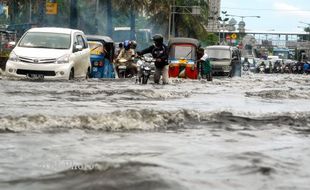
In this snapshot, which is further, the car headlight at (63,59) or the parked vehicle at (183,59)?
the parked vehicle at (183,59)

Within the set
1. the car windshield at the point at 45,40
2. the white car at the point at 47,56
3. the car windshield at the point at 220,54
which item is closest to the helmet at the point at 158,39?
the white car at the point at 47,56

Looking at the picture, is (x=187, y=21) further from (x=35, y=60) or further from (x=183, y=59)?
(x=35, y=60)

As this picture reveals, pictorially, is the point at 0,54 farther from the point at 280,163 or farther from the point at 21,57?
the point at 280,163

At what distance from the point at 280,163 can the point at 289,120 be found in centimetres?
388

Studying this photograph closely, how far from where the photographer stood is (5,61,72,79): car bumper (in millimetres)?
16609

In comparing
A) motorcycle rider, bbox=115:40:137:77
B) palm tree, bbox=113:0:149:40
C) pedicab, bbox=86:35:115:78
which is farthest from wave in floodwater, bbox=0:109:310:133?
palm tree, bbox=113:0:149:40

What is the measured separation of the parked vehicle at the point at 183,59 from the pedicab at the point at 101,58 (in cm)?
497

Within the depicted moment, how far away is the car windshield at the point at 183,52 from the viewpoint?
92.0 feet

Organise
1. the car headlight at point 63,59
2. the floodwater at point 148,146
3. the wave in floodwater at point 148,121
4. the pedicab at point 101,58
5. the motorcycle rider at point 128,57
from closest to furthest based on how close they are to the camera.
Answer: the floodwater at point 148,146 → the wave in floodwater at point 148,121 → the car headlight at point 63,59 → the pedicab at point 101,58 → the motorcycle rider at point 128,57

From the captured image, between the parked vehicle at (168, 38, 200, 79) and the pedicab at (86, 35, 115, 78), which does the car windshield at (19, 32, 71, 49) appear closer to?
the pedicab at (86, 35, 115, 78)

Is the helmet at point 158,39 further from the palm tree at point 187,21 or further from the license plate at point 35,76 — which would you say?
the palm tree at point 187,21

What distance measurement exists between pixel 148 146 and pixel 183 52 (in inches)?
858

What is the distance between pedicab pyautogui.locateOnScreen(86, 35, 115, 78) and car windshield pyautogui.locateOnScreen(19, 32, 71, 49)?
401cm

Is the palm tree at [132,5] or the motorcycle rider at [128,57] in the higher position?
the palm tree at [132,5]
